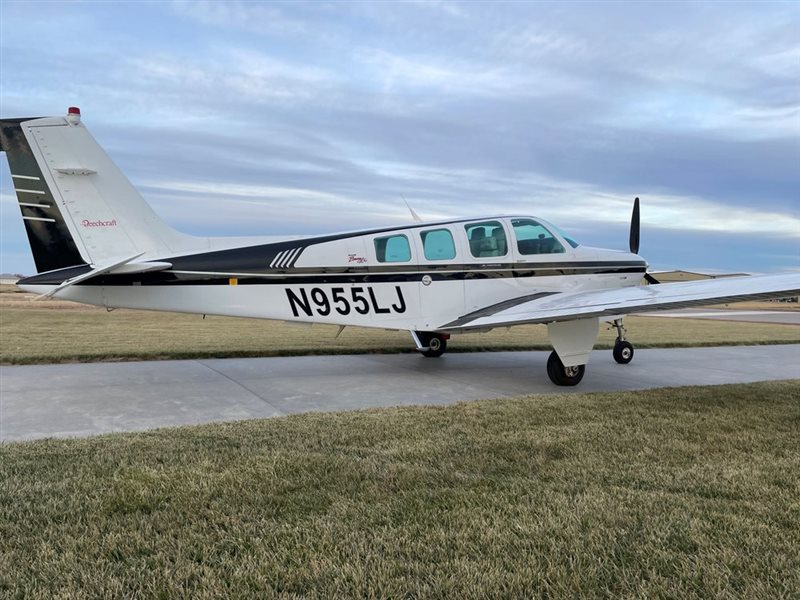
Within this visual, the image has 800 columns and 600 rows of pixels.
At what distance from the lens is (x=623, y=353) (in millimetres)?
10906

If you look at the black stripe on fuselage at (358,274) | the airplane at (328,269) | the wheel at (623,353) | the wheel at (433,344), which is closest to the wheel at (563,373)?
the airplane at (328,269)

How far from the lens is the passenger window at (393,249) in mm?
9016

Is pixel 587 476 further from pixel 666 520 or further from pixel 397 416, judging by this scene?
pixel 397 416

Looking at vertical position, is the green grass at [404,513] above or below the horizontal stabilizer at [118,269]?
below

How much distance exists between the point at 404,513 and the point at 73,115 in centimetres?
745

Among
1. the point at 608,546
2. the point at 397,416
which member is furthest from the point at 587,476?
the point at 397,416

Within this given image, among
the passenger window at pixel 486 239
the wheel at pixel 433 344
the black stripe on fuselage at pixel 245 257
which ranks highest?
the passenger window at pixel 486 239

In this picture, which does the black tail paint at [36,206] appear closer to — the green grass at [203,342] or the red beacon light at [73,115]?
the red beacon light at [73,115]

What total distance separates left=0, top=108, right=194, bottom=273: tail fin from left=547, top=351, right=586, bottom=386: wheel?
A: 6204 mm

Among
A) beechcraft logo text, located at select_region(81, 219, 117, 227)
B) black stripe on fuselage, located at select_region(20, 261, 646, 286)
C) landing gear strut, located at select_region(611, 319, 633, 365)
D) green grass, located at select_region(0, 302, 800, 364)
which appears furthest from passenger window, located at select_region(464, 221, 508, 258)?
beechcraft logo text, located at select_region(81, 219, 117, 227)

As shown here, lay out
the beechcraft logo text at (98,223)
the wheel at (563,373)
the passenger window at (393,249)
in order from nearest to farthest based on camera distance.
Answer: the beechcraft logo text at (98,223)
the wheel at (563,373)
the passenger window at (393,249)

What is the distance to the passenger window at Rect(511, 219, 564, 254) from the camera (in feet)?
31.4

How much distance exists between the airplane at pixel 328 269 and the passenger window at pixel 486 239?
0.06ft

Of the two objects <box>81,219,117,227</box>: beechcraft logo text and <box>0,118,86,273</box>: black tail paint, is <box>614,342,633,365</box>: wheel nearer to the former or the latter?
<box>81,219,117,227</box>: beechcraft logo text
